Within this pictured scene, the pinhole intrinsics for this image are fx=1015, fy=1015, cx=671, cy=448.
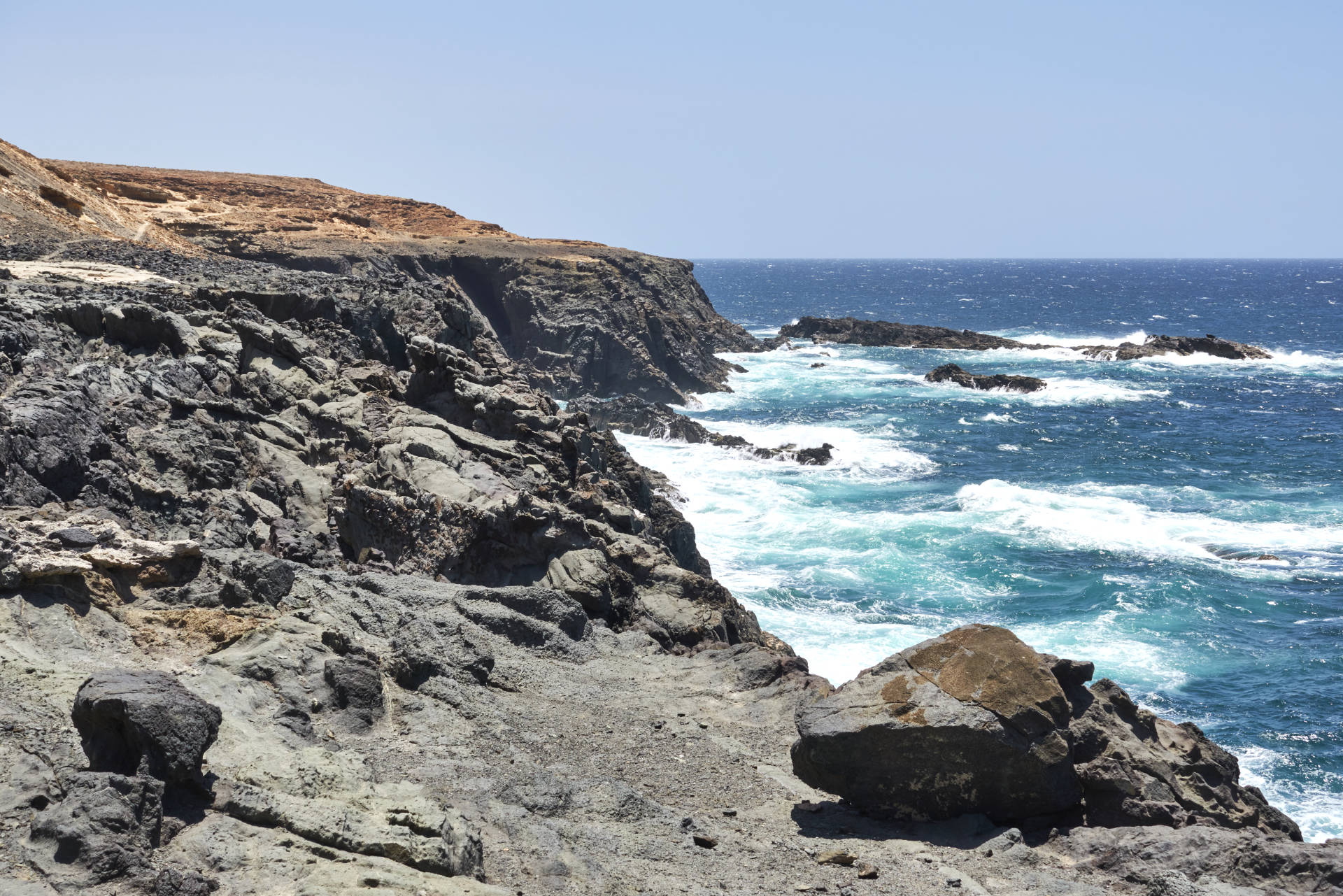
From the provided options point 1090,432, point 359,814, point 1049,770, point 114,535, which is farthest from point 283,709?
point 1090,432

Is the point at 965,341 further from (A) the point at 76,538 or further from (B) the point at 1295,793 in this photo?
(A) the point at 76,538

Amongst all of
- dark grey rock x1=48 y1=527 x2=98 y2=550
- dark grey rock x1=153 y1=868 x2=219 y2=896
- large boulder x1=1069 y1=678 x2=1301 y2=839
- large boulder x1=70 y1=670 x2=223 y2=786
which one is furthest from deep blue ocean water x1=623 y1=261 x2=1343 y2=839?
dark grey rock x1=153 y1=868 x2=219 y2=896

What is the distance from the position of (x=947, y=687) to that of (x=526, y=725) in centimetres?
544

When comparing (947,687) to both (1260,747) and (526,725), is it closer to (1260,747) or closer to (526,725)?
(526,725)

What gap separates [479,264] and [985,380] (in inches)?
1438

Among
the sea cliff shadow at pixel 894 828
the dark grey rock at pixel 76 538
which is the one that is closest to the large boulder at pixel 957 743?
the sea cliff shadow at pixel 894 828

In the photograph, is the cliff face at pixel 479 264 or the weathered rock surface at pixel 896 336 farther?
the weathered rock surface at pixel 896 336

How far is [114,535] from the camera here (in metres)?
13.8

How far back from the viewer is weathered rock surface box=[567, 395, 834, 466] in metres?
47.1

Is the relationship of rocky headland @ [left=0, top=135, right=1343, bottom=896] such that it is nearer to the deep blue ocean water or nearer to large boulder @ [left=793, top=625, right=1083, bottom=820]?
large boulder @ [left=793, top=625, right=1083, bottom=820]

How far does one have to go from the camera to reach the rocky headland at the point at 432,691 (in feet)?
29.5

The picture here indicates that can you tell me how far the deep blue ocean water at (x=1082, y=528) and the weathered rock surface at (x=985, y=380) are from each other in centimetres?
133

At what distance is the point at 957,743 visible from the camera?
11.9 metres

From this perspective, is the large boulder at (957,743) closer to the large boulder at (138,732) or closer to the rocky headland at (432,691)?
the rocky headland at (432,691)
